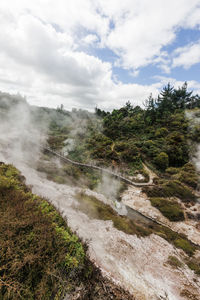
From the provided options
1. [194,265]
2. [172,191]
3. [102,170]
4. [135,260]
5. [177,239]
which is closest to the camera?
[135,260]

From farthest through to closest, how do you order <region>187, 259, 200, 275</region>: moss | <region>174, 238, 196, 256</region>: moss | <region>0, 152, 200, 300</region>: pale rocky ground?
<region>174, 238, 196, 256</region>: moss → <region>187, 259, 200, 275</region>: moss → <region>0, 152, 200, 300</region>: pale rocky ground

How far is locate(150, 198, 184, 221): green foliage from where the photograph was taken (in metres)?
10.2

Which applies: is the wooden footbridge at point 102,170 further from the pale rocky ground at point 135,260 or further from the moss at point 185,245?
the pale rocky ground at point 135,260

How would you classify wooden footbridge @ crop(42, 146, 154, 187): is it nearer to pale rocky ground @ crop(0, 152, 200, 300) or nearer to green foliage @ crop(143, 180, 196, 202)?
Answer: green foliage @ crop(143, 180, 196, 202)

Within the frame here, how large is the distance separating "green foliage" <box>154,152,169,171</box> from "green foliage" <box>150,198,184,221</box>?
7501mm

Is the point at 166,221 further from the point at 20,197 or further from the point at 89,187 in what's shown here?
the point at 20,197

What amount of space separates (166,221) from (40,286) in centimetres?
1042

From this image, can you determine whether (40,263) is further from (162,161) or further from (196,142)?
(196,142)

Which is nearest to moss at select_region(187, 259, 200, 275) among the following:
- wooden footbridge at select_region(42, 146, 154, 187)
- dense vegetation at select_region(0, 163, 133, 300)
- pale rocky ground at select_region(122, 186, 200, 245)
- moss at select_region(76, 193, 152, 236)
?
pale rocky ground at select_region(122, 186, 200, 245)

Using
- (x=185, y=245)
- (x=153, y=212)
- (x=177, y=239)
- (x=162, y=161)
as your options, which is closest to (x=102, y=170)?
(x=153, y=212)

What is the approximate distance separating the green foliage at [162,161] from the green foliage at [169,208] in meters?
7.50

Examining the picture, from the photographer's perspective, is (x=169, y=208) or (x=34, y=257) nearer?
(x=34, y=257)

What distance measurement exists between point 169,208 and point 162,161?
8.89 m

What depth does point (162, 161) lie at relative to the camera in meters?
18.4
